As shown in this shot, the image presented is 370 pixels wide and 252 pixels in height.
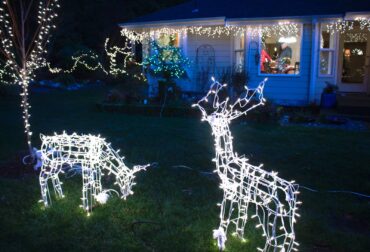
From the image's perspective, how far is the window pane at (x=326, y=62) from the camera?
12386mm

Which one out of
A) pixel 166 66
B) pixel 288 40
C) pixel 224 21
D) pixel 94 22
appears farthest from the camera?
pixel 94 22

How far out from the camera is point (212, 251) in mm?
3672

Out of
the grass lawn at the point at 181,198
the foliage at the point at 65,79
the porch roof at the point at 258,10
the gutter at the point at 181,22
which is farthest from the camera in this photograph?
Result: the foliage at the point at 65,79

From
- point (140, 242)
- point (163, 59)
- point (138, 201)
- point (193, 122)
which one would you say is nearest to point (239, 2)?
point (163, 59)

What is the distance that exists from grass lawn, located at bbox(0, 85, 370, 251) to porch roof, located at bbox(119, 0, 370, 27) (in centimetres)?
451

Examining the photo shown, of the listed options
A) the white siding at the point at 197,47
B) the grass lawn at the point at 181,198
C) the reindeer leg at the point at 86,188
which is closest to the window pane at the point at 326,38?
the white siding at the point at 197,47

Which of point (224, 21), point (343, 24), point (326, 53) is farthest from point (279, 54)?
point (224, 21)

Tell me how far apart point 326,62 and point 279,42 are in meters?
1.82

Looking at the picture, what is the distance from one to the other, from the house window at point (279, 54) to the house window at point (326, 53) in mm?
779

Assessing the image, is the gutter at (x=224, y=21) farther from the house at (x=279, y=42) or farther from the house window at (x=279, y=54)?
the house window at (x=279, y=54)

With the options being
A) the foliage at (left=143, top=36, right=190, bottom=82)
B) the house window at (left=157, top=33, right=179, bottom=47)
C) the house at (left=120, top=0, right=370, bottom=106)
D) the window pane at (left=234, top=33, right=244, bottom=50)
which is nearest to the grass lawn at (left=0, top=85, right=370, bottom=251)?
the house at (left=120, top=0, right=370, bottom=106)

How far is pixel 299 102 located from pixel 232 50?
2.99 m

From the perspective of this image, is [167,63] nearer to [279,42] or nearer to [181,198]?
[279,42]

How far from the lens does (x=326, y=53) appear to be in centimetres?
1241
